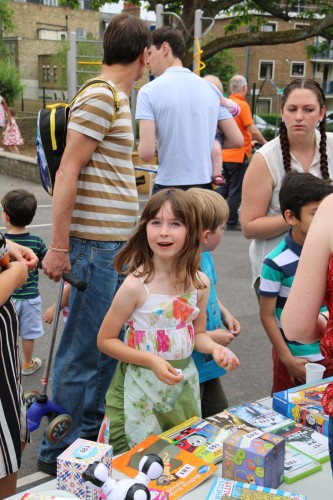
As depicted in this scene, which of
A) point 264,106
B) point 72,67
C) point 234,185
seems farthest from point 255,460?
point 264,106

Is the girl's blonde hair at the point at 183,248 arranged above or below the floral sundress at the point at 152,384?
above

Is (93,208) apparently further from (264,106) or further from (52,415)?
(264,106)

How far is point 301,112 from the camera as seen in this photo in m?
2.92

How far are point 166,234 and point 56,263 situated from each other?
24.4 inches

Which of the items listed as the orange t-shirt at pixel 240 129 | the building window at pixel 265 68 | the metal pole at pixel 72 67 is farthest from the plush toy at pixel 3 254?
the building window at pixel 265 68

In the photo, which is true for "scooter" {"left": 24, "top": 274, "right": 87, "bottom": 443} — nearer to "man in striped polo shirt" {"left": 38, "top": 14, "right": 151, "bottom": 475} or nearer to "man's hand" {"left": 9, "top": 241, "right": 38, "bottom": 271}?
"man in striped polo shirt" {"left": 38, "top": 14, "right": 151, "bottom": 475}

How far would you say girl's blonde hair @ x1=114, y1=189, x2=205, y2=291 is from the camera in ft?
7.39

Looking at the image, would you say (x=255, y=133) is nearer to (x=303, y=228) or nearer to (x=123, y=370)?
(x=303, y=228)

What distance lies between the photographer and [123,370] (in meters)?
2.33

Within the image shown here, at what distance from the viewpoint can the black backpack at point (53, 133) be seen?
2.53 m

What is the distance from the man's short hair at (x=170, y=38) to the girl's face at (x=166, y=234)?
2.27 metres

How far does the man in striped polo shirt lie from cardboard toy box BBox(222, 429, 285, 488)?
108 centimetres

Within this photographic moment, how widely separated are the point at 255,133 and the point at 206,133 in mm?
4853

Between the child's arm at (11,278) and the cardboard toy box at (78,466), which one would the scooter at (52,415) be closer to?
A: the child's arm at (11,278)
